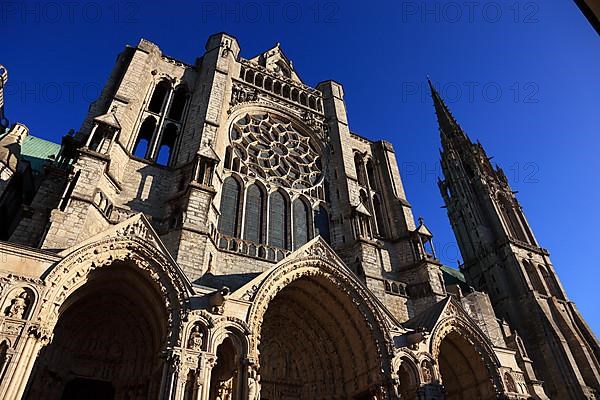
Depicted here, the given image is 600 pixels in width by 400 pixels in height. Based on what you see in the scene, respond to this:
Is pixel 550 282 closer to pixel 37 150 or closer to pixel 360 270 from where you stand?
pixel 360 270

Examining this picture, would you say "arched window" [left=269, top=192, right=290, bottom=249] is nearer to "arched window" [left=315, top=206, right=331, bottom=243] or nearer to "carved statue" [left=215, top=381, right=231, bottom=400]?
"arched window" [left=315, top=206, right=331, bottom=243]

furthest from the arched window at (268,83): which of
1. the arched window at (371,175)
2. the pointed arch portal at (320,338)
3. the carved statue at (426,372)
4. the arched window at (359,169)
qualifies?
the carved statue at (426,372)

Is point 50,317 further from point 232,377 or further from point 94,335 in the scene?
point 232,377

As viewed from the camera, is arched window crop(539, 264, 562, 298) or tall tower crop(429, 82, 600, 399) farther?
arched window crop(539, 264, 562, 298)

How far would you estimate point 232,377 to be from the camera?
7.88 m

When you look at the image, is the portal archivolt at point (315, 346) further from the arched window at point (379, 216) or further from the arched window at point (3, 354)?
the arched window at point (379, 216)

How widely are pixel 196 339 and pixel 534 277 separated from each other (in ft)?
84.1

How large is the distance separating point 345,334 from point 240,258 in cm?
381

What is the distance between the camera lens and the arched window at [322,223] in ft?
47.7

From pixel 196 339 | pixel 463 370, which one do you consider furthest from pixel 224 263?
pixel 463 370

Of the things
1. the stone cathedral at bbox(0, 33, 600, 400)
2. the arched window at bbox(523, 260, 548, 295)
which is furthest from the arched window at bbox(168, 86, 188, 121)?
the arched window at bbox(523, 260, 548, 295)

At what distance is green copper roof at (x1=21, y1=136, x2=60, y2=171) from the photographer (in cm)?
1773

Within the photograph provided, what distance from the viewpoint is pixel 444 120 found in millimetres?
40750

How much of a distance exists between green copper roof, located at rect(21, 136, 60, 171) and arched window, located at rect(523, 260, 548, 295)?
95.2 feet
